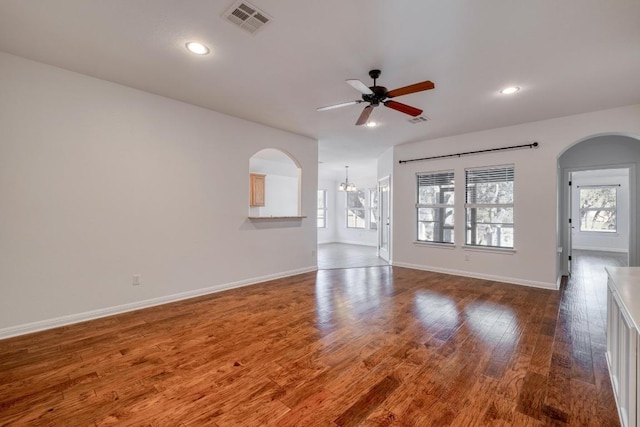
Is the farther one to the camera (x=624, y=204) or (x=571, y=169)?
(x=624, y=204)

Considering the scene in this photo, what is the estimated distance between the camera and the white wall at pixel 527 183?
4250 mm

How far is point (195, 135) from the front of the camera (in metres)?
4.07

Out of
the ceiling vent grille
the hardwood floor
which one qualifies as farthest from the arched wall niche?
the hardwood floor

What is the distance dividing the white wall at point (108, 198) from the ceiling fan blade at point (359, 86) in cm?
248

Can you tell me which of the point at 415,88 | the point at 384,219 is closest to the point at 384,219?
the point at 384,219

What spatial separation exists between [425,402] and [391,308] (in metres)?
1.74

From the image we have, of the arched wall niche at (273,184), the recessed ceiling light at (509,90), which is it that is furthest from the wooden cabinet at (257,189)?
the recessed ceiling light at (509,90)

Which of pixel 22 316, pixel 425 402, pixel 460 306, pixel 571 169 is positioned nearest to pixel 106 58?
pixel 22 316

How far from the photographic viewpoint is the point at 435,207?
5.86 meters

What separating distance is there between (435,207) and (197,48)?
4978mm

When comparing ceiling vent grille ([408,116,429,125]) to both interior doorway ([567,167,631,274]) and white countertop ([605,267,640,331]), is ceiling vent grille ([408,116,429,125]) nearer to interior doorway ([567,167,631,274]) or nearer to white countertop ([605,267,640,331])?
white countertop ([605,267,640,331])

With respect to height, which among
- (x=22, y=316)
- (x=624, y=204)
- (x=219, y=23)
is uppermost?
(x=219, y=23)

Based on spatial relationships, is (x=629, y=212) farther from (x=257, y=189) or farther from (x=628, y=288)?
(x=257, y=189)

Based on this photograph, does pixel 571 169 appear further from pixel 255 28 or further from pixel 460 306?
pixel 255 28
